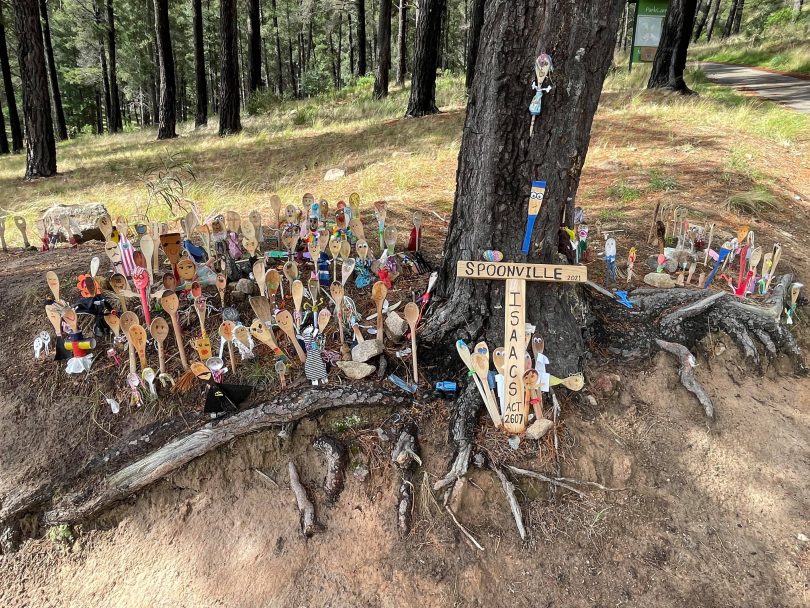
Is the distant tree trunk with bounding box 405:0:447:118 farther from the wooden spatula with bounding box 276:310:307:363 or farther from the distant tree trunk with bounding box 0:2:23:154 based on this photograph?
the distant tree trunk with bounding box 0:2:23:154

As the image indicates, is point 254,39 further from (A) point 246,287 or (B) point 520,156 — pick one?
(B) point 520,156

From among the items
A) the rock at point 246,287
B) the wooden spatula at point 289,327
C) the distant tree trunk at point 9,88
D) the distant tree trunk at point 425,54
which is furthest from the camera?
the distant tree trunk at point 9,88

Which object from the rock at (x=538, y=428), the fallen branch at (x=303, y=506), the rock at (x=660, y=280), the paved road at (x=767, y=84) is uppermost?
the paved road at (x=767, y=84)

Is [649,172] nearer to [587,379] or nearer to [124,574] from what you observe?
[587,379]

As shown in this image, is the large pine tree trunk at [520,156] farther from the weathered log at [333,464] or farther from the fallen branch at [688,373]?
the weathered log at [333,464]

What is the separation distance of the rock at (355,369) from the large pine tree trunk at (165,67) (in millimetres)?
10059

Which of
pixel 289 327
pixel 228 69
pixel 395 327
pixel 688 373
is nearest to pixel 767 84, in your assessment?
pixel 228 69

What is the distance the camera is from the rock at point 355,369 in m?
2.21

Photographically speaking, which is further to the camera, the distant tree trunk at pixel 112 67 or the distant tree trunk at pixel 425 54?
the distant tree trunk at pixel 112 67

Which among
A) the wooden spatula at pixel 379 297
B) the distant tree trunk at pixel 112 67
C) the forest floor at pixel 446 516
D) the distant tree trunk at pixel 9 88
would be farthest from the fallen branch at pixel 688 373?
the distant tree trunk at pixel 112 67

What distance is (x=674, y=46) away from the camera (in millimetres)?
8422

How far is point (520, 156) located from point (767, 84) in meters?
13.8

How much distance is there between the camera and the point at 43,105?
7.11 meters

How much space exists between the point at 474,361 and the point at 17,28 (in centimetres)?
830
